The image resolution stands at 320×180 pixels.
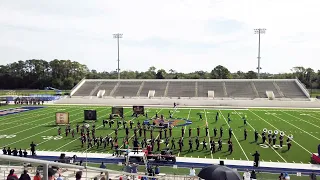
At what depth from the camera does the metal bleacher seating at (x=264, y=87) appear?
2034 inches

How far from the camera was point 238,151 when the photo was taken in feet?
60.2

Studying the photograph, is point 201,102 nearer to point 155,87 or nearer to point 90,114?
point 155,87

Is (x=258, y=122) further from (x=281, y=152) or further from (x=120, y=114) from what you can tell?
(x=120, y=114)

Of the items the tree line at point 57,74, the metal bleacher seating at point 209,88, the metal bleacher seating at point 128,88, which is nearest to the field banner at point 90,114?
the metal bleacher seating at point 128,88

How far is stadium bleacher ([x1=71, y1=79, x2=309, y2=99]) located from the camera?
173 feet

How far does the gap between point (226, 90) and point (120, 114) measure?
29106 millimetres

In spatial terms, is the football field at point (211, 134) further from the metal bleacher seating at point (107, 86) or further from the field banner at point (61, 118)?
the metal bleacher seating at point (107, 86)

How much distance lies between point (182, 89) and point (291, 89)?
19.9 meters

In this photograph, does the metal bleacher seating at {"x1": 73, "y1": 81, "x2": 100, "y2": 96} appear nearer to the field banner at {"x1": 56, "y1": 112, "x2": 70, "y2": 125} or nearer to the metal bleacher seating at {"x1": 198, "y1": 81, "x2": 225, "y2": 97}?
the metal bleacher seating at {"x1": 198, "y1": 81, "x2": 225, "y2": 97}

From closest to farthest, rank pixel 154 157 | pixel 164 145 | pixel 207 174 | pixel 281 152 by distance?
1. pixel 207 174
2. pixel 154 157
3. pixel 281 152
4. pixel 164 145

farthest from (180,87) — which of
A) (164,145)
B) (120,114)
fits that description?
(164,145)

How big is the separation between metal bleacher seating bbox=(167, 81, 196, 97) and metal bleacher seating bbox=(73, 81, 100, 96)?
52.3ft

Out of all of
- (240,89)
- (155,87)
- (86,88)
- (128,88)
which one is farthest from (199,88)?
(86,88)

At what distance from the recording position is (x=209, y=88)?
5706 cm
